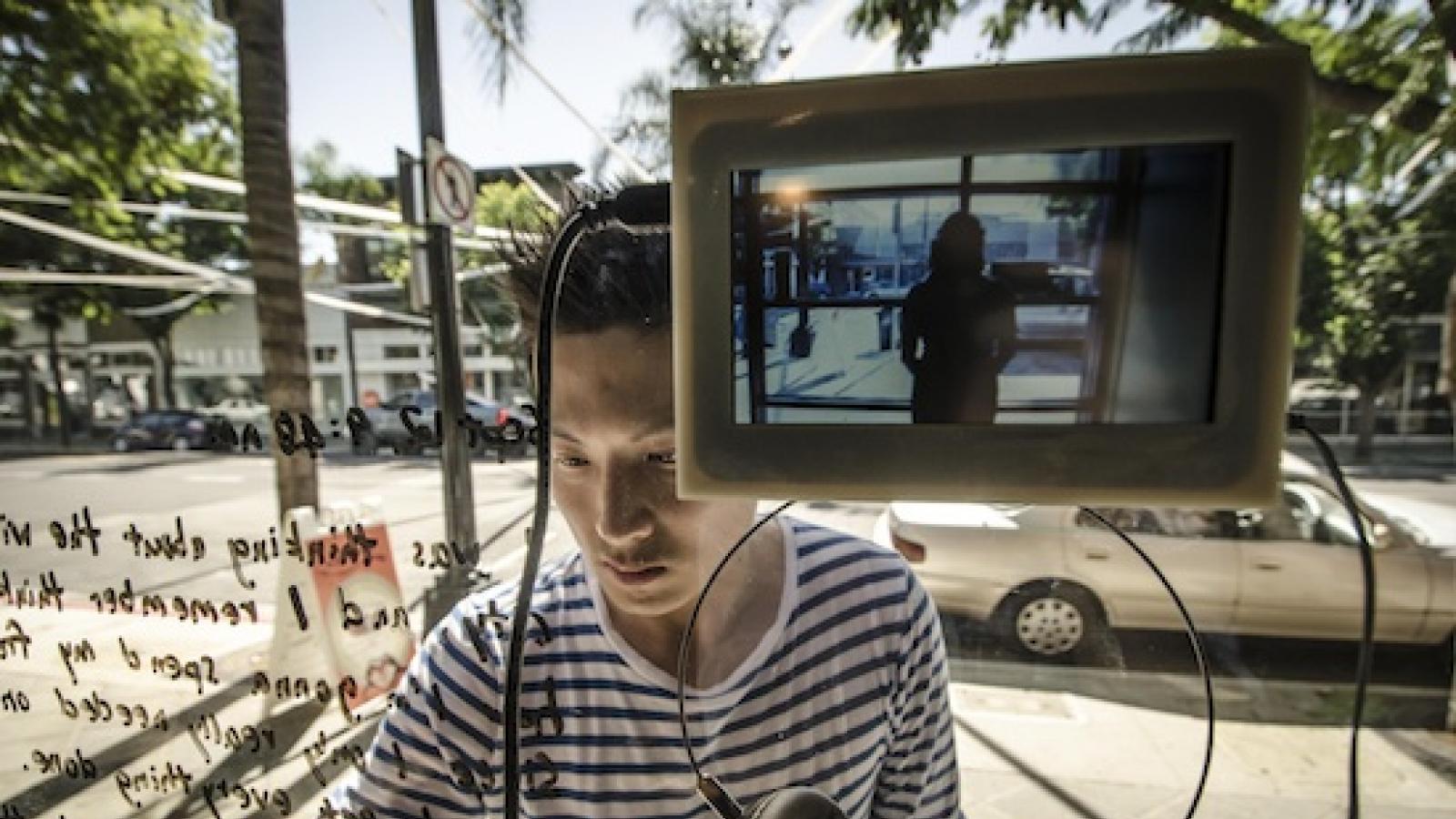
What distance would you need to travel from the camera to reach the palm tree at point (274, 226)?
94 cm

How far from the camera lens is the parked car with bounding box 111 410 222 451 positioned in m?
0.99

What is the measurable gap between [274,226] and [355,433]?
39 centimetres

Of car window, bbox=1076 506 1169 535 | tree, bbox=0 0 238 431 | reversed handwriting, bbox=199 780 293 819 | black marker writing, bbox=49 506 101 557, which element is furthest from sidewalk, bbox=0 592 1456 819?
tree, bbox=0 0 238 431

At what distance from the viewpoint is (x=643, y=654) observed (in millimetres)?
758

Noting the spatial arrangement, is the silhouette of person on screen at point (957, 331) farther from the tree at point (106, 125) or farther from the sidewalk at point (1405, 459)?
the tree at point (106, 125)

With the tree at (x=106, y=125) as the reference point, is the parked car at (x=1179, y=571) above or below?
below

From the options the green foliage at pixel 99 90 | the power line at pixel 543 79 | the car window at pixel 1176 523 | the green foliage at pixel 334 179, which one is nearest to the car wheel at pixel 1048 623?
the car window at pixel 1176 523

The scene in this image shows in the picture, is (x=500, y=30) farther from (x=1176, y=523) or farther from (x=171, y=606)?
(x=1176, y=523)

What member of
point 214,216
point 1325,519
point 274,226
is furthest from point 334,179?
point 1325,519

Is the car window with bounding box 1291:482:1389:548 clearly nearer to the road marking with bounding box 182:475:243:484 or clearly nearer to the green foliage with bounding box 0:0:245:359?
the road marking with bounding box 182:475:243:484

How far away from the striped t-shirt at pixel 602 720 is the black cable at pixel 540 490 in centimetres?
3

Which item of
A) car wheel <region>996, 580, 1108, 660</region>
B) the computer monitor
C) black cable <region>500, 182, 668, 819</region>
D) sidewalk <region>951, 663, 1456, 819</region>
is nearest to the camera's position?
the computer monitor

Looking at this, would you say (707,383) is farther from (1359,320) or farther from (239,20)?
(1359,320)

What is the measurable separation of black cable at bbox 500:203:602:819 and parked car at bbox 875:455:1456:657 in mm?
444
